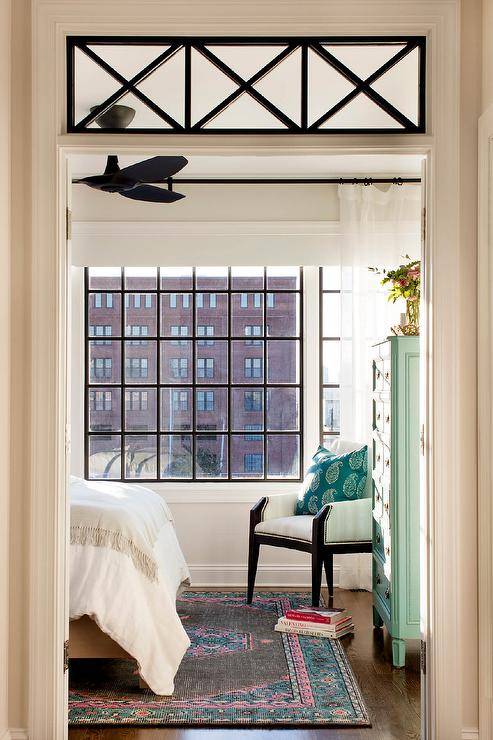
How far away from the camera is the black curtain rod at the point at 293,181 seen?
5449mm

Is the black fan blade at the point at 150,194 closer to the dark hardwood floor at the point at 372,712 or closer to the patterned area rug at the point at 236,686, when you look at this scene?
the patterned area rug at the point at 236,686

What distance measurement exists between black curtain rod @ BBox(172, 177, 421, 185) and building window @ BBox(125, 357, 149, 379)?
1284mm

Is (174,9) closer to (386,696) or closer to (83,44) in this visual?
(83,44)

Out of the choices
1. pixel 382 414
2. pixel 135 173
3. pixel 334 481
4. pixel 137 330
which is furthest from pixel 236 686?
pixel 137 330

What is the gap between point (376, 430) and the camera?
4457 mm

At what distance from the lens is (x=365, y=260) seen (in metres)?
5.54

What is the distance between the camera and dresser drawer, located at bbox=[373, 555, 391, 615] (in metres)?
3.99

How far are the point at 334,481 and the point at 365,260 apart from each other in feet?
5.25

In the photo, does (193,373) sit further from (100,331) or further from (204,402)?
(100,331)

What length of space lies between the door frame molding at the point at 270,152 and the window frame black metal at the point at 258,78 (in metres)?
0.03
